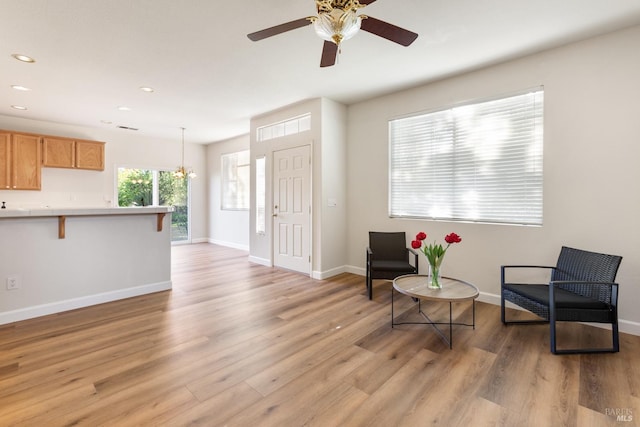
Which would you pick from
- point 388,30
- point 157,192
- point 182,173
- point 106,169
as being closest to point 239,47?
point 388,30

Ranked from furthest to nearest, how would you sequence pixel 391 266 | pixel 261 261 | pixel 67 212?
pixel 261 261 → pixel 391 266 → pixel 67 212

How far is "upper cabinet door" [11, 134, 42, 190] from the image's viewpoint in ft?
18.2

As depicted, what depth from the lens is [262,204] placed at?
5879 mm

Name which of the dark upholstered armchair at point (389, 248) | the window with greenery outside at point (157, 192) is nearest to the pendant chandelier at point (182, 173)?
the window with greenery outside at point (157, 192)

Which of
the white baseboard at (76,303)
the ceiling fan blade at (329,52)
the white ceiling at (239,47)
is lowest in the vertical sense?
the white baseboard at (76,303)

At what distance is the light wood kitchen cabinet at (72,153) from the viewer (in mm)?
5918

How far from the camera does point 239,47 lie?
3193 millimetres

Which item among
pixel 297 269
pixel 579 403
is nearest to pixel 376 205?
pixel 297 269

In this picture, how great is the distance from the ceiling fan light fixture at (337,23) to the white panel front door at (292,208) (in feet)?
9.98

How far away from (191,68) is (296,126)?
1.94m

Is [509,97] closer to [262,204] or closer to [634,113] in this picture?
[634,113]

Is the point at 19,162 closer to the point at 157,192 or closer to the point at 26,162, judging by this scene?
the point at 26,162

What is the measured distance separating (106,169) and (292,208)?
4875 mm

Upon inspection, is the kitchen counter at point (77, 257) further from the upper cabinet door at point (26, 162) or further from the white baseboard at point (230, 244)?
the upper cabinet door at point (26, 162)
